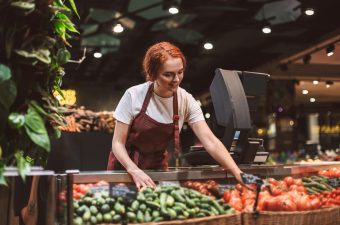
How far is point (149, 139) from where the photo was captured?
2773 millimetres

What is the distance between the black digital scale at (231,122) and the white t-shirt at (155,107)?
0.35 m

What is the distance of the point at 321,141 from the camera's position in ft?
52.4

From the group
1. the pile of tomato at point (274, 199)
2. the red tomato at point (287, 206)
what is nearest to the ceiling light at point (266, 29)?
the pile of tomato at point (274, 199)

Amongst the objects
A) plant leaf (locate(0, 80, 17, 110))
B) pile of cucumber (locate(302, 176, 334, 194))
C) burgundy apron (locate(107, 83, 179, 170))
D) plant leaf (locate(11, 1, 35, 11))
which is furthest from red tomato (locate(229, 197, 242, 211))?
plant leaf (locate(11, 1, 35, 11))

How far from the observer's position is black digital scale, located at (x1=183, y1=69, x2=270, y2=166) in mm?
3082

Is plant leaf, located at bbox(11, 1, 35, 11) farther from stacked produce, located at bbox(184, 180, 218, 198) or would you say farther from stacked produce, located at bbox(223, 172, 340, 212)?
stacked produce, located at bbox(223, 172, 340, 212)

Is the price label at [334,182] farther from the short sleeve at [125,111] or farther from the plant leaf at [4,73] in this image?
the plant leaf at [4,73]

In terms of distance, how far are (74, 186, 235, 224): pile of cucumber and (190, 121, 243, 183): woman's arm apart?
1.65 feet

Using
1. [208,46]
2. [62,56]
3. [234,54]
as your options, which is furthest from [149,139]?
[234,54]

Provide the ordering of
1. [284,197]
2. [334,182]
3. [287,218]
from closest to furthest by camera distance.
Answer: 1. [287,218]
2. [284,197]
3. [334,182]

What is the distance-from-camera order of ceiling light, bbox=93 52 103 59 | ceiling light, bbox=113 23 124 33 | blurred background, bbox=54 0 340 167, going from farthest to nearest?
ceiling light, bbox=93 52 103 59 < ceiling light, bbox=113 23 124 33 < blurred background, bbox=54 0 340 167

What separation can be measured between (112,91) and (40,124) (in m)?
12.3

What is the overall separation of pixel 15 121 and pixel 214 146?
1318mm

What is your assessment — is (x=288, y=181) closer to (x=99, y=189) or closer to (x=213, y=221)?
(x=213, y=221)
